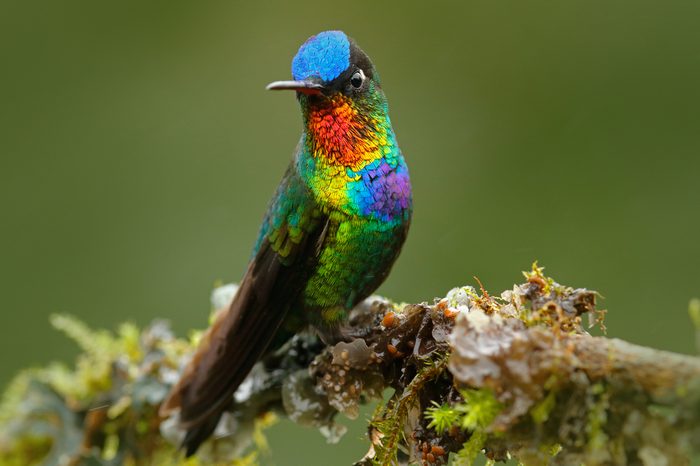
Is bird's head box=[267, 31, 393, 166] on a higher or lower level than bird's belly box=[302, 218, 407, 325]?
higher

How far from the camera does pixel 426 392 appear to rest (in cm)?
194

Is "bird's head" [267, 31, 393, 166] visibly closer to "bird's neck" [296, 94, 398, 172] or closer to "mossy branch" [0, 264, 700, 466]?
"bird's neck" [296, 94, 398, 172]

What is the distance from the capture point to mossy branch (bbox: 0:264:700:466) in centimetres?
144

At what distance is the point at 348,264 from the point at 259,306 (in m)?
0.32

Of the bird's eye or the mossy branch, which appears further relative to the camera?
the bird's eye

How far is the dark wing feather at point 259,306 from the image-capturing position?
2.56m

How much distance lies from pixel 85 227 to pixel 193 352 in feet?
11.8

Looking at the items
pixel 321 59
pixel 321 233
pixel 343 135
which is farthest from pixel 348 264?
pixel 321 59

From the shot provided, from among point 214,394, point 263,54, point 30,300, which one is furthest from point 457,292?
point 263,54

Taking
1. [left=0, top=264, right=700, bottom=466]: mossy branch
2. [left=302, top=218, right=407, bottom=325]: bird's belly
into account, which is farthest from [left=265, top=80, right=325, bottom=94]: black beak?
[left=0, top=264, right=700, bottom=466]: mossy branch

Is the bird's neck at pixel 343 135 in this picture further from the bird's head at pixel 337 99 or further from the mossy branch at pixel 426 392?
the mossy branch at pixel 426 392

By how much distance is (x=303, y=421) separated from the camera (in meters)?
2.54

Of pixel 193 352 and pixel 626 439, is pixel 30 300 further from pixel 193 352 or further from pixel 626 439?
pixel 626 439

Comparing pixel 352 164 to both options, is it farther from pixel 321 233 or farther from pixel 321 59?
pixel 321 59
